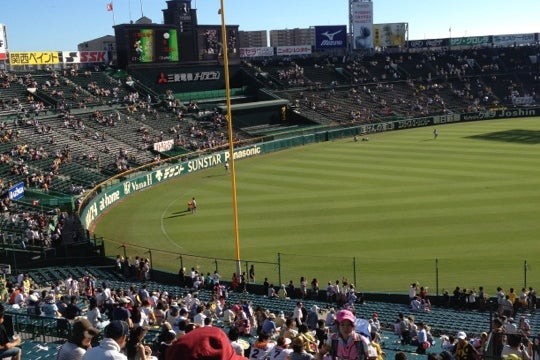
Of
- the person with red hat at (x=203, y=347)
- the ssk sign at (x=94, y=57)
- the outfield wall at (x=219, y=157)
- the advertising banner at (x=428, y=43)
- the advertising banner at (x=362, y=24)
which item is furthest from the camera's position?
the advertising banner at (x=428, y=43)

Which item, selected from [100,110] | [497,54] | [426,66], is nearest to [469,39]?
[497,54]

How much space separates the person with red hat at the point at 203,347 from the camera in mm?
3094

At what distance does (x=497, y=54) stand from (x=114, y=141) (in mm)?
74129

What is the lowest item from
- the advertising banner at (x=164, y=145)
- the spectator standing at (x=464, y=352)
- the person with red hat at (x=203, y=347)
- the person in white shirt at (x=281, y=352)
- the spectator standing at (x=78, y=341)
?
the advertising banner at (x=164, y=145)

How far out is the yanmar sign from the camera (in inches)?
3964

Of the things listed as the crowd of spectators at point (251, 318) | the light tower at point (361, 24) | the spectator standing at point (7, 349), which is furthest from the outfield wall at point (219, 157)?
the spectator standing at point (7, 349)

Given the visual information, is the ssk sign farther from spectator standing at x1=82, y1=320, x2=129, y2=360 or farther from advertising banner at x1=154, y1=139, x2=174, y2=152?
spectator standing at x1=82, y1=320, x2=129, y2=360

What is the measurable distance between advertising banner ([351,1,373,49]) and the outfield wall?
2455cm

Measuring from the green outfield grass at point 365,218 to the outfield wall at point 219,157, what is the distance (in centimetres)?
104

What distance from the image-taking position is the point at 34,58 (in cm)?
6800

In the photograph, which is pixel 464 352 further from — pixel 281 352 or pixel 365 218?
pixel 365 218

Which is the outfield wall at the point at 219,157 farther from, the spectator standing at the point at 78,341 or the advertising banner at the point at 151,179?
the spectator standing at the point at 78,341

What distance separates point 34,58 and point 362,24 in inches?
2132

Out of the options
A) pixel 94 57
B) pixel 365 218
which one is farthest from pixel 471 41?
pixel 365 218
